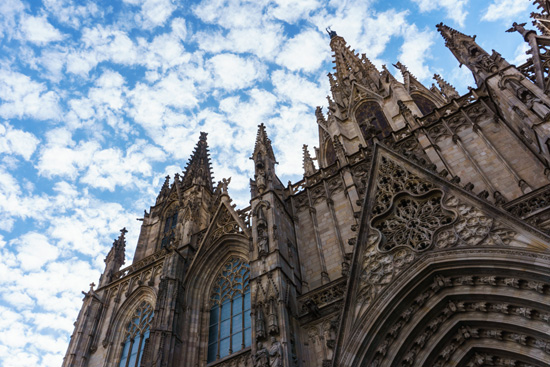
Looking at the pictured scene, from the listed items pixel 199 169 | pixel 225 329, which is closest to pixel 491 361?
pixel 225 329

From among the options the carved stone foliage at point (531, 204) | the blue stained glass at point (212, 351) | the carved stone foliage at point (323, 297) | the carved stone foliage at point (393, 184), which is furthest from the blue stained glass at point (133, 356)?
the carved stone foliage at point (531, 204)

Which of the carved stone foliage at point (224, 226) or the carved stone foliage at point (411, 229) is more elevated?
the carved stone foliage at point (224, 226)

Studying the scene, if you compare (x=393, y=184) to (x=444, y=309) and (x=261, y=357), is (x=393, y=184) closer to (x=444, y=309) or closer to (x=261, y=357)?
(x=444, y=309)

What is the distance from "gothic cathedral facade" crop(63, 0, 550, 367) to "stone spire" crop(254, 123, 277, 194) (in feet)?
0.28

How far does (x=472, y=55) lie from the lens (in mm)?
14492

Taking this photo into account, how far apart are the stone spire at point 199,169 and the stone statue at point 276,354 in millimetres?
16145

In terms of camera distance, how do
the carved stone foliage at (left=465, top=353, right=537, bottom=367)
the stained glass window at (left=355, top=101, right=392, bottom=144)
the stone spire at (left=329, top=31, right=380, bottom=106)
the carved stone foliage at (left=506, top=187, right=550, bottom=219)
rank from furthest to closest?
1. the stone spire at (left=329, top=31, right=380, bottom=106)
2. the stained glass window at (left=355, top=101, right=392, bottom=144)
3. the carved stone foliage at (left=506, top=187, right=550, bottom=219)
4. the carved stone foliage at (left=465, top=353, right=537, bottom=367)

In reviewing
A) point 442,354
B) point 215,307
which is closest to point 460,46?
point 442,354

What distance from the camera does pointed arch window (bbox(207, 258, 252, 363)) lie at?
529 inches

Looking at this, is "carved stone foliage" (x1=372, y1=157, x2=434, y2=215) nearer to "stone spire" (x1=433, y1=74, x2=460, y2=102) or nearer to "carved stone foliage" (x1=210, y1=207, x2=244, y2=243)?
"carved stone foliage" (x1=210, y1=207, x2=244, y2=243)

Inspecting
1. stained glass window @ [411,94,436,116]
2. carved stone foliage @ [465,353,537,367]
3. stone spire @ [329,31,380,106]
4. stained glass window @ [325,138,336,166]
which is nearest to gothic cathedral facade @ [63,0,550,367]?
carved stone foliage @ [465,353,537,367]

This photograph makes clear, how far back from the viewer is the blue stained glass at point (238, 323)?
1374 cm

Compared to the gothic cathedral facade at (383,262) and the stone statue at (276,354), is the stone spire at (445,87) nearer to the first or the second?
the gothic cathedral facade at (383,262)

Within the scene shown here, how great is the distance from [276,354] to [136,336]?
855 centimetres
